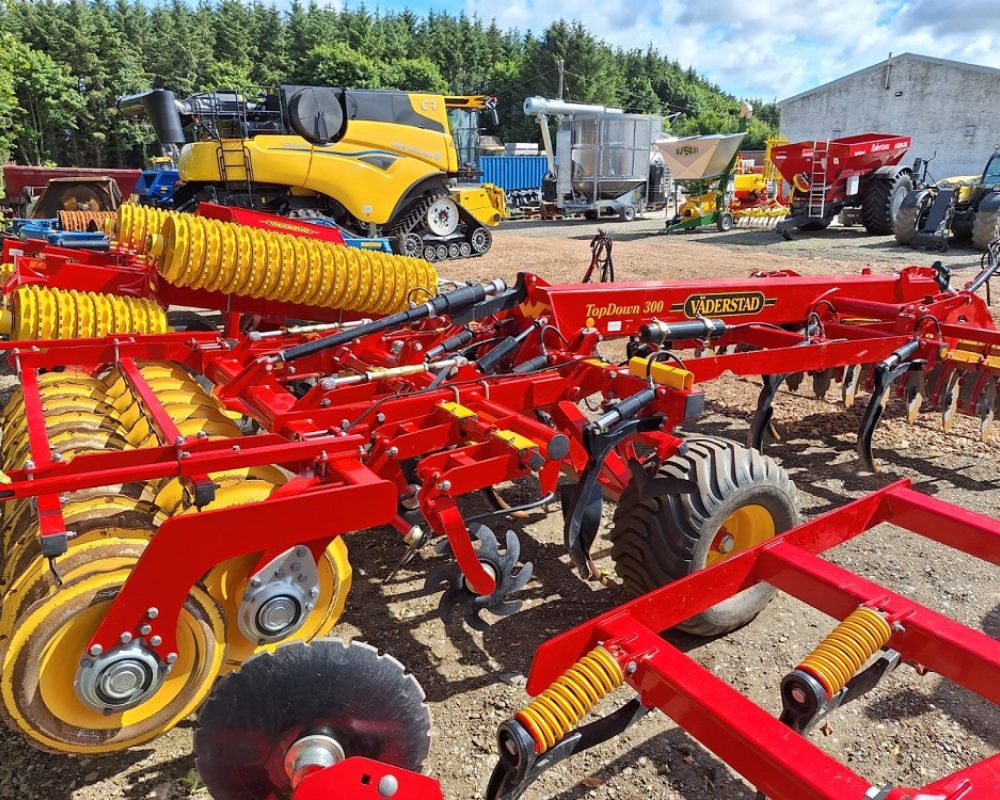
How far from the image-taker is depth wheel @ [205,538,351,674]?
211 cm

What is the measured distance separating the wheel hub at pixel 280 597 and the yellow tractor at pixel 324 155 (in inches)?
347

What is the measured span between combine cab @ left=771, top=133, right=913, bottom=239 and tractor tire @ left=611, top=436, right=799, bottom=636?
1572cm

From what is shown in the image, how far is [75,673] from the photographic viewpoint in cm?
186

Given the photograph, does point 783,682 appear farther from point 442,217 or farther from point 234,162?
point 442,217

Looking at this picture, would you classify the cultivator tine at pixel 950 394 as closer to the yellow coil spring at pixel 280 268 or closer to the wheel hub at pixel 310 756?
the yellow coil spring at pixel 280 268

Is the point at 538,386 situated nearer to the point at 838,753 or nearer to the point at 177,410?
the point at 177,410

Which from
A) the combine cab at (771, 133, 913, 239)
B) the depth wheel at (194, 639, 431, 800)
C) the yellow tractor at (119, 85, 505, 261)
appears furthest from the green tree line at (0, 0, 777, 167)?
the depth wheel at (194, 639, 431, 800)

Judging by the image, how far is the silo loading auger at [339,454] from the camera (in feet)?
6.23

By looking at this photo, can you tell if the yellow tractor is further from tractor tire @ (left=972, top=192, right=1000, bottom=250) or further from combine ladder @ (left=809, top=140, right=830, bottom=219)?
tractor tire @ (left=972, top=192, right=1000, bottom=250)

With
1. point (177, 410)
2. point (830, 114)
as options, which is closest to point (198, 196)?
point (177, 410)

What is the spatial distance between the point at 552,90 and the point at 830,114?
28525 millimetres

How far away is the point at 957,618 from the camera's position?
3303 millimetres

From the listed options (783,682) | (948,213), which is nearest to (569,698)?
(783,682)

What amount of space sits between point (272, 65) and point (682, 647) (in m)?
57.8
